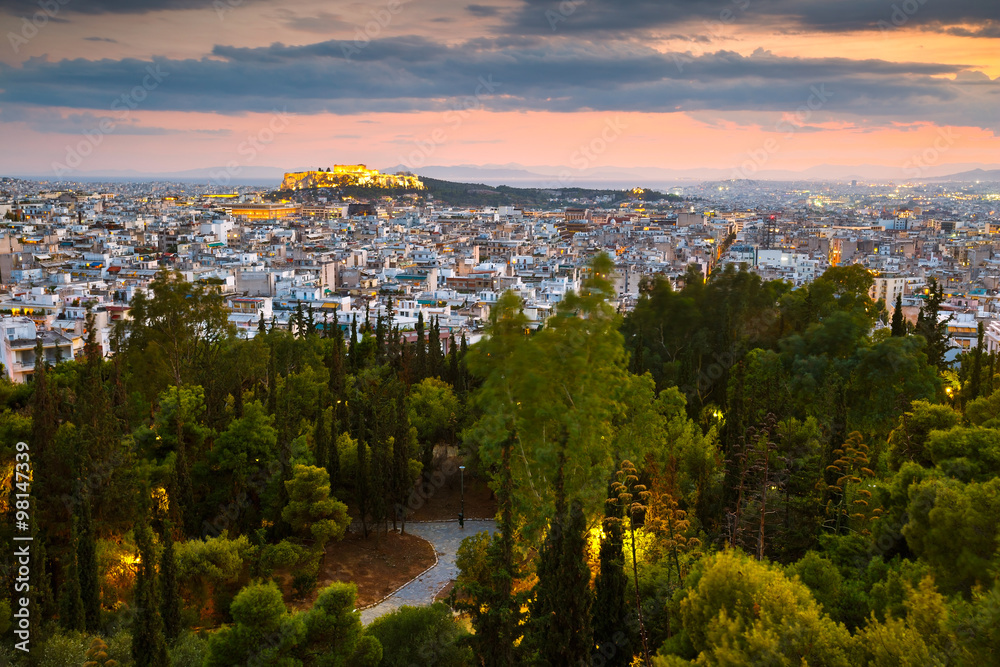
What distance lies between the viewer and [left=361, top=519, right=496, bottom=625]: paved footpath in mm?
12765

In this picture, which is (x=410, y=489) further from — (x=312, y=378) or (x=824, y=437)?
(x=824, y=437)

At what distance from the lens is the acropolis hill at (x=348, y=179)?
509 feet

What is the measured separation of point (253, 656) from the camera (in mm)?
8625

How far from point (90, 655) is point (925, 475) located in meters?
10.1

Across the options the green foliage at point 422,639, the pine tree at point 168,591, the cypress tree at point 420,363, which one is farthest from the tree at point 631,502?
the cypress tree at point 420,363

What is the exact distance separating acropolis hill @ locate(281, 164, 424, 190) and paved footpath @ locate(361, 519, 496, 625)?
14194cm

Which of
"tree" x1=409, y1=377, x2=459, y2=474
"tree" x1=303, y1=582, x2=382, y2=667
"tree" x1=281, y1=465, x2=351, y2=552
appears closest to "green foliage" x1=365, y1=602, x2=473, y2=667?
"tree" x1=303, y1=582, x2=382, y2=667

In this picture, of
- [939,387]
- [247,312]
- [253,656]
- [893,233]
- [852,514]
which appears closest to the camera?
[253,656]

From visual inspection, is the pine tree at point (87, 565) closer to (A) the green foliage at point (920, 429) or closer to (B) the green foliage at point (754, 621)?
(B) the green foliage at point (754, 621)

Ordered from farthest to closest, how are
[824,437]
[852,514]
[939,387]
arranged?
[939,387], [824,437], [852,514]

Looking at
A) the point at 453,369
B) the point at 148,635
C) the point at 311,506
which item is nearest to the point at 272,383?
the point at 311,506

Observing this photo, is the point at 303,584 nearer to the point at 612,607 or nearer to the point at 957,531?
the point at 612,607

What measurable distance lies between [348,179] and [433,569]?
148477 millimetres

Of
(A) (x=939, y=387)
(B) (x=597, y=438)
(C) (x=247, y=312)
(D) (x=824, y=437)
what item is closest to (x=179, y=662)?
(B) (x=597, y=438)
